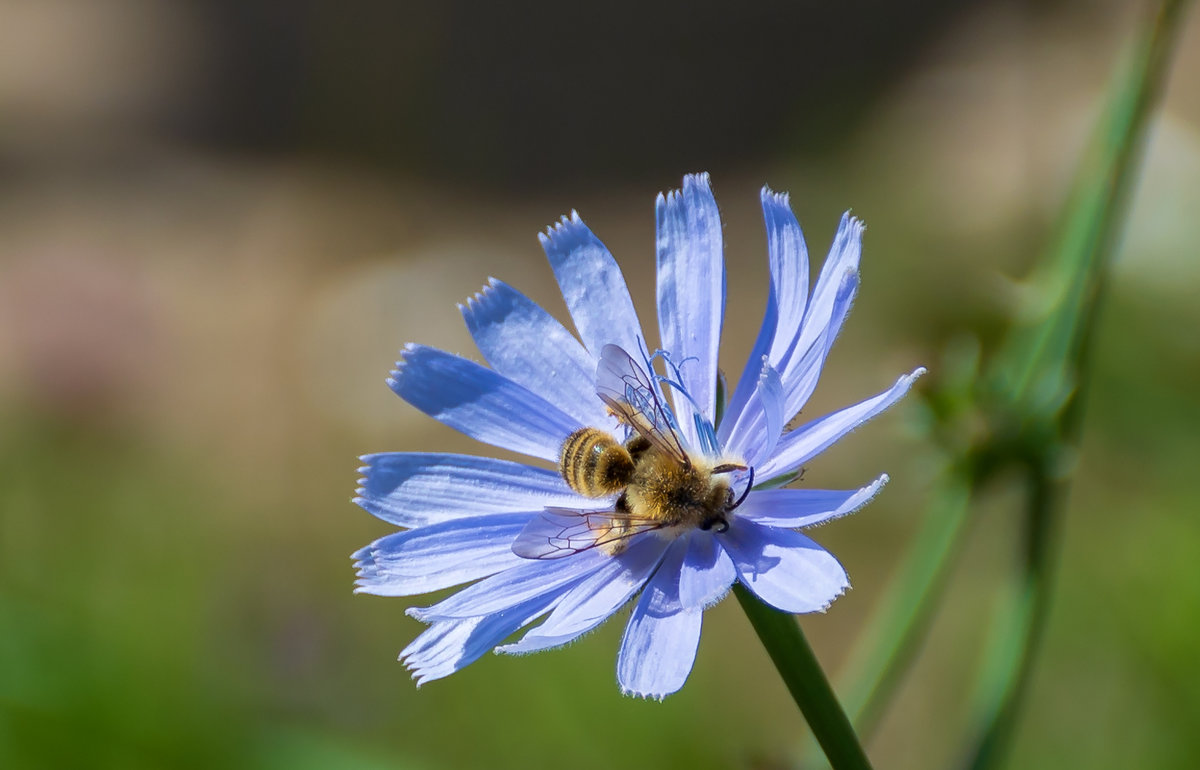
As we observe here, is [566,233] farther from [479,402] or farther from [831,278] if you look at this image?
[831,278]

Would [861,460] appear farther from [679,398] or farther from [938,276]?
[679,398]

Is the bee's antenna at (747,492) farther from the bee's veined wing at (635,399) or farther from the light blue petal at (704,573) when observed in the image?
the bee's veined wing at (635,399)

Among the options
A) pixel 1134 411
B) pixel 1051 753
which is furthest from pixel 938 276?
pixel 1051 753

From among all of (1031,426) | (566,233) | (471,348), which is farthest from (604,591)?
(471,348)

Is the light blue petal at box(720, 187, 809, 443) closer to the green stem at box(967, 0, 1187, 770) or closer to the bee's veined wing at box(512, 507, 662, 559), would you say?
the bee's veined wing at box(512, 507, 662, 559)

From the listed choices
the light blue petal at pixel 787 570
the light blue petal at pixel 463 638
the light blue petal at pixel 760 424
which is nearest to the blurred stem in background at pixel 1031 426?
the light blue petal at pixel 760 424

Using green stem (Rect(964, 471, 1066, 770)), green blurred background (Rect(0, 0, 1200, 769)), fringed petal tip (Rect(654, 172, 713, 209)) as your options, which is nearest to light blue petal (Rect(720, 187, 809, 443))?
fringed petal tip (Rect(654, 172, 713, 209))
